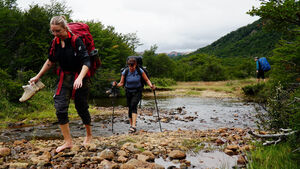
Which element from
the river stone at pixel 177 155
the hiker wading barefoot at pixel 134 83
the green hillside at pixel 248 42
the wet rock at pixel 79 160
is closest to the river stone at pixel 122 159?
the wet rock at pixel 79 160

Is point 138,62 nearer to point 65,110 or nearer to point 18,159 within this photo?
point 65,110

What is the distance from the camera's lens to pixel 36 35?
24391 mm

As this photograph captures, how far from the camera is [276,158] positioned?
3.09m

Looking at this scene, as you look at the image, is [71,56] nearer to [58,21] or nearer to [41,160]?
[58,21]

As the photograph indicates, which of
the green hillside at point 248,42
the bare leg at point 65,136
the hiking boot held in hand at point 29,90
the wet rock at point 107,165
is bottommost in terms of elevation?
the wet rock at point 107,165

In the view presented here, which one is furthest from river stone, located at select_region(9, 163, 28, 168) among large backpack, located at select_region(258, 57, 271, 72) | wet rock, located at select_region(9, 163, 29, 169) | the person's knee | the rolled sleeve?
large backpack, located at select_region(258, 57, 271, 72)

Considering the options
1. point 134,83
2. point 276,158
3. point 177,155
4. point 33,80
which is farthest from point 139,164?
point 134,83

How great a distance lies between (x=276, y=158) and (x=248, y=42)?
107m

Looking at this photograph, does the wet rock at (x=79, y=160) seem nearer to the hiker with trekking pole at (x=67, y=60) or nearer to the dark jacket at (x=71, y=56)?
the hiker with trekking pole at (x=67, y=60)

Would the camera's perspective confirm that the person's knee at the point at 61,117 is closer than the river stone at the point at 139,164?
No

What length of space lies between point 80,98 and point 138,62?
3.27 metres

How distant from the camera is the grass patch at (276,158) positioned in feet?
8.77

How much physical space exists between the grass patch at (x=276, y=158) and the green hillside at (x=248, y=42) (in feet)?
212

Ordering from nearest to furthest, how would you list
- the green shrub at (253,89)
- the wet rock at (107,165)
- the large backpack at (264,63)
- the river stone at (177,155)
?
the wet rock at (107,165) → the river stone at (177,155) → the large backpack at (264,63) → the green shrub at (253,89)
